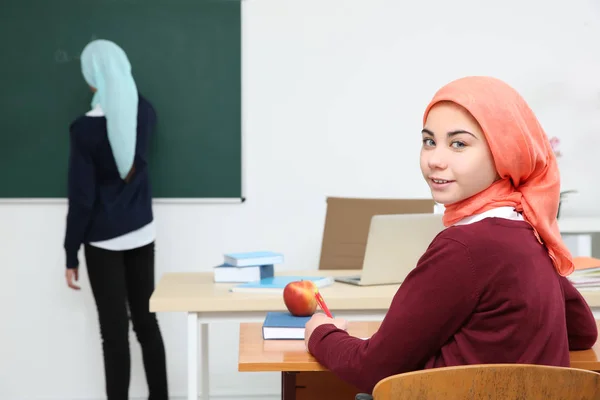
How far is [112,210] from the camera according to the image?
10.6ft

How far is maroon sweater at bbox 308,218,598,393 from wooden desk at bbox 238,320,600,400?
0.57 ft

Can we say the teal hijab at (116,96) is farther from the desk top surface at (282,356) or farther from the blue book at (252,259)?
the desk top surface at (282,356)

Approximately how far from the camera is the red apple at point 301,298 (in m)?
1.88

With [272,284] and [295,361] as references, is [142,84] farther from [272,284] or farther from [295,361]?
[295,361]

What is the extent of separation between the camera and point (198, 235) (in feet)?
13.1

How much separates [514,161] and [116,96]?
7.19 ft

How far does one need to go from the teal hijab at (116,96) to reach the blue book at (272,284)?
3.20 feet

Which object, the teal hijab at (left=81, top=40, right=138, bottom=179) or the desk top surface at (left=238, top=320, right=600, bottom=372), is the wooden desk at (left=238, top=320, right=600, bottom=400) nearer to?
the desk top surface at (left=238, top=320, right=600, bottom=372)

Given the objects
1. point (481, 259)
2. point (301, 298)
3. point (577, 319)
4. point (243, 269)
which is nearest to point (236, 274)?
point (243, 269)

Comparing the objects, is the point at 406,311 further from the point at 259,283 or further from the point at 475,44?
the point at 475,44

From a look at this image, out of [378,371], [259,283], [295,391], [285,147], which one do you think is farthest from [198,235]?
[378,371]

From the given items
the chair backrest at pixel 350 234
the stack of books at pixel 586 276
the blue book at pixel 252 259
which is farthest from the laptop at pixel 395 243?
the chair backrest at pixel 350 234

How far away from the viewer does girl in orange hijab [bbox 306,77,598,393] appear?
1340mm

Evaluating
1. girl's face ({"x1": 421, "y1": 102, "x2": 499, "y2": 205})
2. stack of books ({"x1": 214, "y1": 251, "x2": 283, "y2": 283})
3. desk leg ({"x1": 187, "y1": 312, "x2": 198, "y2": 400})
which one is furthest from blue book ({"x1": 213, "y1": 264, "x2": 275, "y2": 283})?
girl's face ({"x1": 421, "y1": 102, "x2": 499, "y2": 205})
